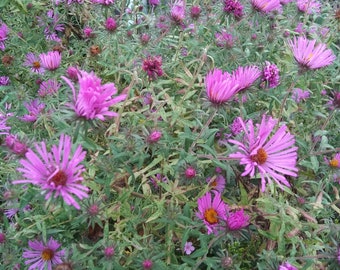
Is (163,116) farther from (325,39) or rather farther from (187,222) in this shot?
(325,39)

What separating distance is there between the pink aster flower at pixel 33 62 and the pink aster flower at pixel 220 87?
0.97 m

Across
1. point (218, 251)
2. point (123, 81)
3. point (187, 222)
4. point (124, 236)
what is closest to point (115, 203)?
point (124, 236)

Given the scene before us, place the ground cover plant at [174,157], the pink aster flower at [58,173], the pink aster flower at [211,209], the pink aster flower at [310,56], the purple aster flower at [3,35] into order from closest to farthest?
1. the pink aster flower at [58,173]
2. the ground cover plant at [174,157]
3. the pink aster flower at [211,209]
4. the pink aster flower at [310,56]
5. the purple aster flower at [3,35]

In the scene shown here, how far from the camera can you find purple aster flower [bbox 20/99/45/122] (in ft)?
5.04

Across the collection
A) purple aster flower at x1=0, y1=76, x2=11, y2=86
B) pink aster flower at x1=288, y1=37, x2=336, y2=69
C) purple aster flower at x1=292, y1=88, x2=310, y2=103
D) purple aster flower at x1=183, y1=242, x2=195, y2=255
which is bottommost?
purple aster flower at x1=0, y1=76, x2=11, y2=86

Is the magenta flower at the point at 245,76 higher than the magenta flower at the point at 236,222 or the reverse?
higher

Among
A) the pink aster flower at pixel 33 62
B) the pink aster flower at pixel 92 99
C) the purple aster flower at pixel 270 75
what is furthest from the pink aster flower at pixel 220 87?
the pink aster flower at pixel 33 62

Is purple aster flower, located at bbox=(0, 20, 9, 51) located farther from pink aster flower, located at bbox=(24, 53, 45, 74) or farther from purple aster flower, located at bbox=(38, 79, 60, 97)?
purple aster flower, located at bbox=(38, 79, 60, 97)

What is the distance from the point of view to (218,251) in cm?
137

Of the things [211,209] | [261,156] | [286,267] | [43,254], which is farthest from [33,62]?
[286,267]

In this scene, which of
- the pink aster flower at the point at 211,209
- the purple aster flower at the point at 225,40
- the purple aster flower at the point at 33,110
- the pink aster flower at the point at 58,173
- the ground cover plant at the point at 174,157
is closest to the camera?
the pink aster flower at the point at 58,173

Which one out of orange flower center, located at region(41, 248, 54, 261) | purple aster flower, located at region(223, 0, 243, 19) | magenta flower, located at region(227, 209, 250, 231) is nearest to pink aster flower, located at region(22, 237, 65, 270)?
orange flower center, located at region(41, 248, 54, 261)

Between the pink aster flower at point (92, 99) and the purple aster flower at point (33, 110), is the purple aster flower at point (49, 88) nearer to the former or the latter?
the purple aster flower at point (33, 110)

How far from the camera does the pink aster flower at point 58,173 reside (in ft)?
2.96
